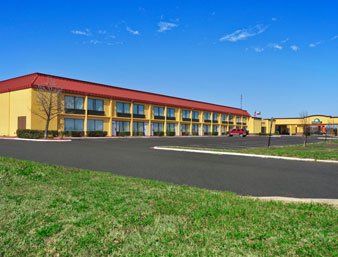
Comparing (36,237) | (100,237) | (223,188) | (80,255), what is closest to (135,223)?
(100,237)

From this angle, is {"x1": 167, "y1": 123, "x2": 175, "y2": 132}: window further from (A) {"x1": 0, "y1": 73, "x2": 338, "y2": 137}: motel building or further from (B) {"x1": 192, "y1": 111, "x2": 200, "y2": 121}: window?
(B) {"x1": 192, "y1": 111, "x2": 200, "y2": 121}: window

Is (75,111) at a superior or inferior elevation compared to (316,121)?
inferior

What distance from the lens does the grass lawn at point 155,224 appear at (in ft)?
14.7

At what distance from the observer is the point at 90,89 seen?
4788 centimetres

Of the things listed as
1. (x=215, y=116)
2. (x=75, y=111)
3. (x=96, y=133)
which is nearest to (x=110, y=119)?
(x=96, y=133)

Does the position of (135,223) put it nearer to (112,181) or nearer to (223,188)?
(112,181)

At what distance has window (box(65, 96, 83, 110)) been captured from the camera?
43344 millimetres

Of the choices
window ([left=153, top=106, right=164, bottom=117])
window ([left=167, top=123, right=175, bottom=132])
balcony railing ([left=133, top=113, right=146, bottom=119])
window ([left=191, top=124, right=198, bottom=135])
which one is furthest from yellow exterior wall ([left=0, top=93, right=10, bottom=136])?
window ([left=191, top=124, right=198, bottom=135])

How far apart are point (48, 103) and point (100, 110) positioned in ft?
31.9

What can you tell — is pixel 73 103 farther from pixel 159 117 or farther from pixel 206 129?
pixel 206 129

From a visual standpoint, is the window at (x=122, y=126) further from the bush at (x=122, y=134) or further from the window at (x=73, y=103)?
the window at (x=73, y=103)

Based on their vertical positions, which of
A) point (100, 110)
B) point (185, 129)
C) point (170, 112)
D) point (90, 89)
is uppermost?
point (90, 89)

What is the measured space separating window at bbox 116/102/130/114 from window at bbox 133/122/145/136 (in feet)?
9.27

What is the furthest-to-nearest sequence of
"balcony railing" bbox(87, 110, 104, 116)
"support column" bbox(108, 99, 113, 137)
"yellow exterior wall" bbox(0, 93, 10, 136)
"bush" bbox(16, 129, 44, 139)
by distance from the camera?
1. "support column" bbox(108, 99, 113, 137)
2. "balcony railing" bbox(87, 110, 104, 116)
3. "yellow exterior wall" bbox(0, 93, 10, 136)
4. "bush" bbox(16, 129, 44, 139)
